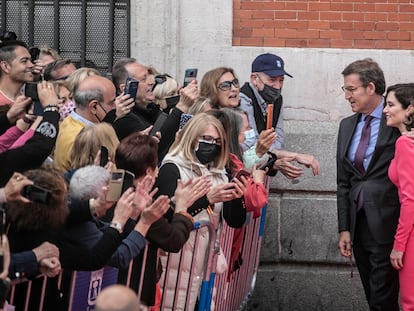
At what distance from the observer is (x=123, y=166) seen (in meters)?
6.32

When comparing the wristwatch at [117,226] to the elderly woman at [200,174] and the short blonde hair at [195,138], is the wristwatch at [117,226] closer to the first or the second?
the elderly woman at [200,174]

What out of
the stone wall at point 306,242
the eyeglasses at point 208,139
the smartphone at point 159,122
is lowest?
the stone wall at point 306,242

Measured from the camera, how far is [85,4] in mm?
10680

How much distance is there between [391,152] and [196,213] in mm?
1973

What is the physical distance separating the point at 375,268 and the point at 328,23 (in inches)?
110

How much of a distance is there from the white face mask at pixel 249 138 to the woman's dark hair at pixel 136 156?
8.58 feet

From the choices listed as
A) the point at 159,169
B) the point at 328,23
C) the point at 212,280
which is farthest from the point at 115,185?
the point at 328,23

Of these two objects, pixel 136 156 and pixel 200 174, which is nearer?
pixel 136 156

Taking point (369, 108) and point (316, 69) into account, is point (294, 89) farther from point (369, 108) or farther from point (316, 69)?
point (369, 108)

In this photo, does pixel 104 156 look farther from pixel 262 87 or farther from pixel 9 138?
pixel 262 87

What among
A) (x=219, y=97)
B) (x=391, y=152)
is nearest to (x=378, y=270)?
(x=391, y=152)

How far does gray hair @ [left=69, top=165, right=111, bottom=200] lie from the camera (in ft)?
19.3

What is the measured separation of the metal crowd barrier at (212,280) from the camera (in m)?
5.74

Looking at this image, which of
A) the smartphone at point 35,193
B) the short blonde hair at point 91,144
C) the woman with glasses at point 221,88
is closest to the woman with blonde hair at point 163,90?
the woman with glasses at point 221,88
